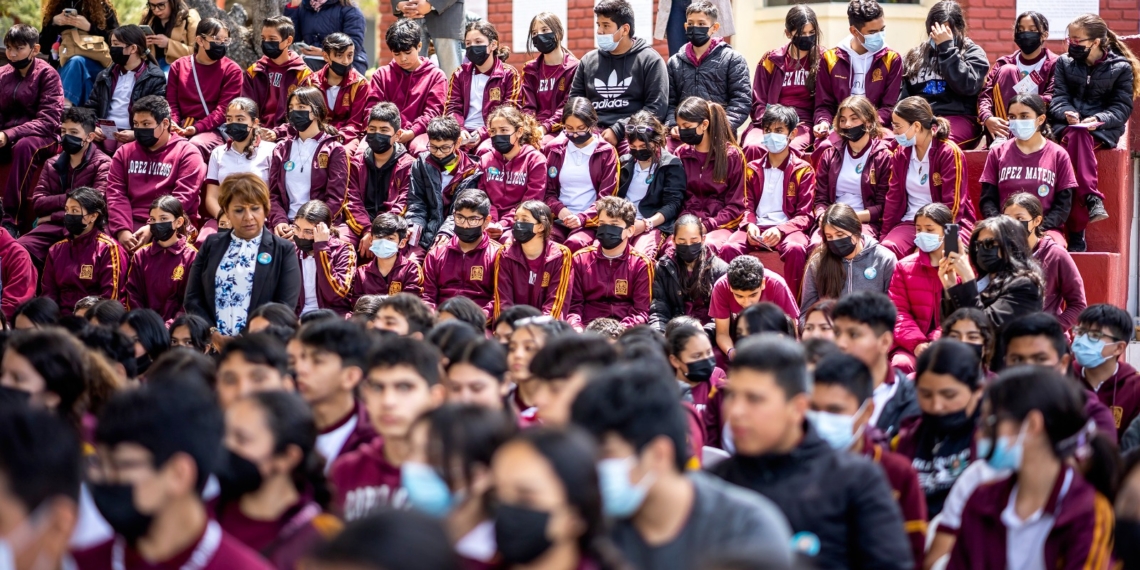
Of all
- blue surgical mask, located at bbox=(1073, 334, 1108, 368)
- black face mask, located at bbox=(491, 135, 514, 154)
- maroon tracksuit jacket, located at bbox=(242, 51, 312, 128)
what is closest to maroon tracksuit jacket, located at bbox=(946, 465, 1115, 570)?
blue surgical mask, located at bbox=(1073, 334, 1108, 368)

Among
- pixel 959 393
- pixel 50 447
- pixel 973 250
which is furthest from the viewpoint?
pixel 973 250

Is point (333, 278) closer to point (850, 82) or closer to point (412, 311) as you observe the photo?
point (412, 311)

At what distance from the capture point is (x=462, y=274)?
8.87 metres

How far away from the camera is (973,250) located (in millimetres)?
7375

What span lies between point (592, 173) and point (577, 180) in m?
0.12

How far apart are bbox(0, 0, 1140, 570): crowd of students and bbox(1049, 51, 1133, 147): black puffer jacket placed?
0.03m

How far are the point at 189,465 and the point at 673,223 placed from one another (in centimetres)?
645

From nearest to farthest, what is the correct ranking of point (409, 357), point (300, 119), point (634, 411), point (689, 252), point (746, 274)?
point (634, 411) < point (409, 357) < point (746, 274) < point (689, 252) < point (300, 119)

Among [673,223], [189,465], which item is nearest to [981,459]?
[189,465]

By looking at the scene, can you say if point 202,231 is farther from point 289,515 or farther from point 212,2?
point 289,515

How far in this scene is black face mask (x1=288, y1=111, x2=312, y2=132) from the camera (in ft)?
33.1

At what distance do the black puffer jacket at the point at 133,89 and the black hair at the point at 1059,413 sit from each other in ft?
29.0

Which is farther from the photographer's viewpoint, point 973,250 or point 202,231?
point 202,231

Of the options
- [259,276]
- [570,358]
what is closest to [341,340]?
[570,358]
